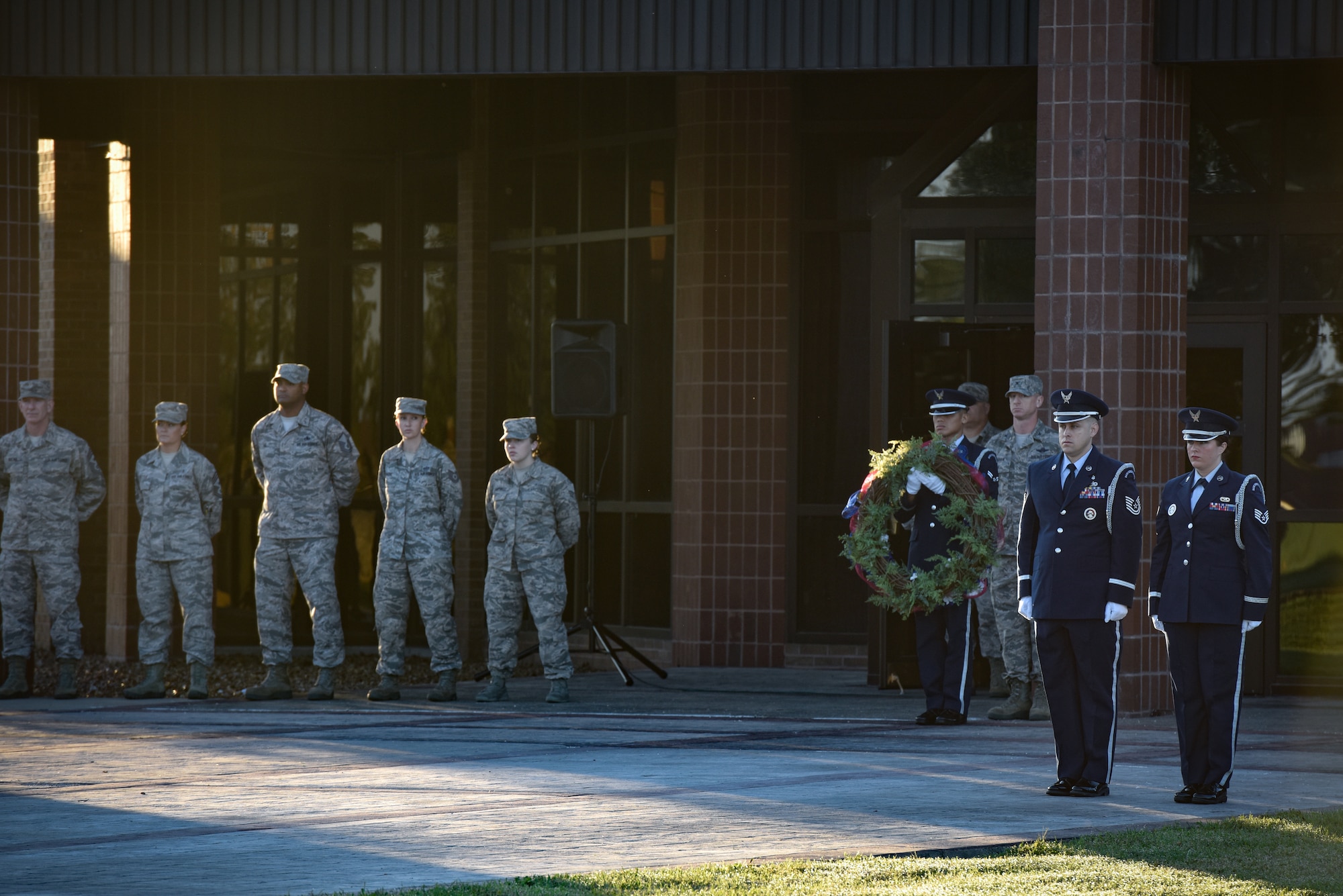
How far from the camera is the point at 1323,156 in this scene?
1288 centimetres

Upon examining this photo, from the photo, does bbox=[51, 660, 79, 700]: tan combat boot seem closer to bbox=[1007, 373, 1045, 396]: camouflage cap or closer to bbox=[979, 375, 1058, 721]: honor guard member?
bbox=[979, 375, 1058, 721]: honor guard member

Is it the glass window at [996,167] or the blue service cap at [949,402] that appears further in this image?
the glass window at [996,167]

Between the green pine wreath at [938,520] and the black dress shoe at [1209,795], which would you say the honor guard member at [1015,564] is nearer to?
the green pine wreath at [938,520]

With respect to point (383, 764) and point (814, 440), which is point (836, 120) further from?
point (383, 764)

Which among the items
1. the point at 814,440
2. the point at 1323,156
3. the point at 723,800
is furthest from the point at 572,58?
the point at 723,800

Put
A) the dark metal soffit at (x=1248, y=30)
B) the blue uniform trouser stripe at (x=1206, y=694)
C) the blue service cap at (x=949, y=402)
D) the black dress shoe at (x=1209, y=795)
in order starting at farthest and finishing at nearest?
the blue service cap at (x=949, y=402)
the dark metal soffit at (x=1248, y=30)
the blue uniform trouser stripe at (x=1206, y=694)
the black dress shoe at (x=1209, y=795)

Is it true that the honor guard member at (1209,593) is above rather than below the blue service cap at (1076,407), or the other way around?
below

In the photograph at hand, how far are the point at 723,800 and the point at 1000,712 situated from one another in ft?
12.6

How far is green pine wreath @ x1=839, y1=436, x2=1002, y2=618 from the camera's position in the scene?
11070 mm

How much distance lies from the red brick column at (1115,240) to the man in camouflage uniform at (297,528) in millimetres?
4747

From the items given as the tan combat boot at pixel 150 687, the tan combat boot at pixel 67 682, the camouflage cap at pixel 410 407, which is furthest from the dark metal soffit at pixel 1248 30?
the tan combat boot at pixel 67 682

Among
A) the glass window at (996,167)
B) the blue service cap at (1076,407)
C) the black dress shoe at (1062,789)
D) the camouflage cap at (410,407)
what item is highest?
the glass window at (996,167)

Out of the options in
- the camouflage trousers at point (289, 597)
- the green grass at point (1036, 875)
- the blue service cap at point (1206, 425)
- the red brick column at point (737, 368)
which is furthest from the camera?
the red brick column at point (737, 368)

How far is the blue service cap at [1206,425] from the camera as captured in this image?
845 centimetres
